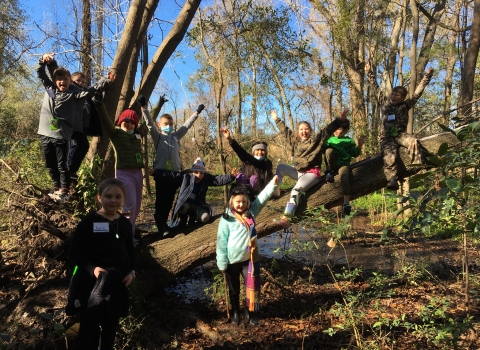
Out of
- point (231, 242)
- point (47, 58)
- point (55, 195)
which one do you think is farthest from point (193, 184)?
point (47, 58)

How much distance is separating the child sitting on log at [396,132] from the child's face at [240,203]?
177 cm

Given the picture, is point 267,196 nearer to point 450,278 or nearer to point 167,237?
point 167,237

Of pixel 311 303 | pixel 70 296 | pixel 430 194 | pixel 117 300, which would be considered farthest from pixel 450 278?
pixel 70 296

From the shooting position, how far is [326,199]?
4.57m

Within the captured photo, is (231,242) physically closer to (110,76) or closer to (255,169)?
(255,169)

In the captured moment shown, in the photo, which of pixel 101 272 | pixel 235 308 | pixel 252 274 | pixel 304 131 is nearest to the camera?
pixel 101 272

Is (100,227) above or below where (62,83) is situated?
below

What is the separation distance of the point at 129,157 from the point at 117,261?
164 cm

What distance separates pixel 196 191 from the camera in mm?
4391

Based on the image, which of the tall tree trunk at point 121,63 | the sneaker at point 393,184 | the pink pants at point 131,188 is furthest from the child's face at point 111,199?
the sneaker at point 393,184

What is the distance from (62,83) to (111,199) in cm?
204

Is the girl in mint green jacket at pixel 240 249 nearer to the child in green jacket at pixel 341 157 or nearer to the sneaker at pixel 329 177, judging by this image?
the sneaker at pixel 329 177

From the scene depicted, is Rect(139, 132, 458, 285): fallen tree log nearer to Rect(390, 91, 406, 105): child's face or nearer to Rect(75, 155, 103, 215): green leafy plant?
Rect(390, 91, 406, 105): child's face

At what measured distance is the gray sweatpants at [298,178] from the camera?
4.38 meters
